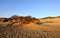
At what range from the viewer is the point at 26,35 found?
6777mm

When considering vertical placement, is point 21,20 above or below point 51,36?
above

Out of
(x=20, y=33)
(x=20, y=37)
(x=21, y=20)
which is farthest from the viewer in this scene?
A: (x=21, y=20)

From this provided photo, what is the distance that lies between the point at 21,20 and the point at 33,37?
422cm

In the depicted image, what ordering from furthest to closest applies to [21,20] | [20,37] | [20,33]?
[21,20], [20,33], [20,37]

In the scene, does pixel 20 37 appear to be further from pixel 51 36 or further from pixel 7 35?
pixel 51 36

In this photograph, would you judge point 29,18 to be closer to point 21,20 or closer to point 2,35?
point 21,20

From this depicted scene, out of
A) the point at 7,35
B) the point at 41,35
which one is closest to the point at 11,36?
the point at 7,35

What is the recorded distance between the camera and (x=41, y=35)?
682cm

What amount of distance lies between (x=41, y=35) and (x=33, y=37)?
0.51m

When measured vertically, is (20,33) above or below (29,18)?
below

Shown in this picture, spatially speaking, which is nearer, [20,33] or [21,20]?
[20,33]

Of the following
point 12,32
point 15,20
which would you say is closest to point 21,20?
point 15,20

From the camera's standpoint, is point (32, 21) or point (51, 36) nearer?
point (51, 36)

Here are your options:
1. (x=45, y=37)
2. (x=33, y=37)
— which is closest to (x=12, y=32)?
(x=33, y=37)
